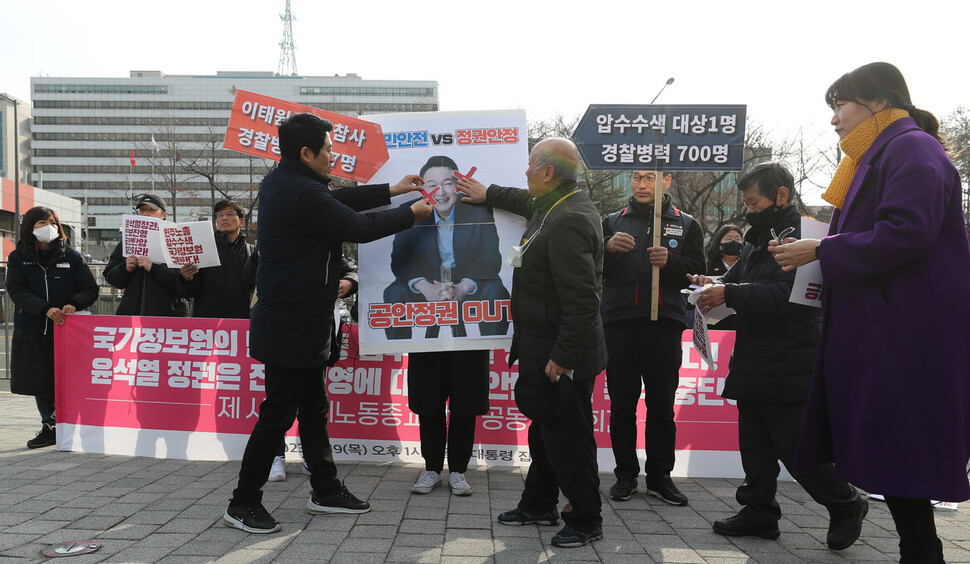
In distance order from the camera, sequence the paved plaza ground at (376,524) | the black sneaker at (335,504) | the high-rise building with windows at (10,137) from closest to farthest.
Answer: the paved plaza ground at (376,524) < the black sneaker at (335,504) < the high-rise building with windows at (10,137)

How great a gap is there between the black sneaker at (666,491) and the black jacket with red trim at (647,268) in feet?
3.37

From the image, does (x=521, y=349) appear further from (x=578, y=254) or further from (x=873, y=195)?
(x=873, y=195)

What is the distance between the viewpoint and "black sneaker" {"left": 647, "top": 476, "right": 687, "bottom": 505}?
13.7ft

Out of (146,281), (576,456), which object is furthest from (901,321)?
(146,281)

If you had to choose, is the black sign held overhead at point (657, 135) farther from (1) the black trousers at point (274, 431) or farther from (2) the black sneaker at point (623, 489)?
(1) the black trousers at point (274, 431)

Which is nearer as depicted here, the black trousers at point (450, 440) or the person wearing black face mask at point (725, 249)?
the black trousers at point (450, 440)

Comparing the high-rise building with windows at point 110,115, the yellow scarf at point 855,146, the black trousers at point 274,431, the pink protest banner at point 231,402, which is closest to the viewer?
the yellow scarf at point 855,146

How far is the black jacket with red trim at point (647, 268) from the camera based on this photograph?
4332mm

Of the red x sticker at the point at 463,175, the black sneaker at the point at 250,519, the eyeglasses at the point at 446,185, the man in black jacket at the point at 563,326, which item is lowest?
the black sneaker at the point at 250,519

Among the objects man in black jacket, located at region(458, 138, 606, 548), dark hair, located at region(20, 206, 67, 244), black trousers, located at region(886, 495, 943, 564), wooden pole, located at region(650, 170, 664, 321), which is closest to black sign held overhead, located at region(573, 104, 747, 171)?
wooden pole, located at region(650, 170, 664, 321)

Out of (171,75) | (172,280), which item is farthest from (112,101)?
(172,280)

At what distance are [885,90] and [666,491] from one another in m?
2.66

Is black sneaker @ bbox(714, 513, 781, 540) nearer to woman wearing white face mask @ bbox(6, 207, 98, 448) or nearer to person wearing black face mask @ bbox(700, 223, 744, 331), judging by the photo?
person wearing black face mask @ bbox(700, 223, 744, 331)

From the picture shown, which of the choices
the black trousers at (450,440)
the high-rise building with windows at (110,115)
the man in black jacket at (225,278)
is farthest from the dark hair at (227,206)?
the high-rise building with windows at (110,115)
